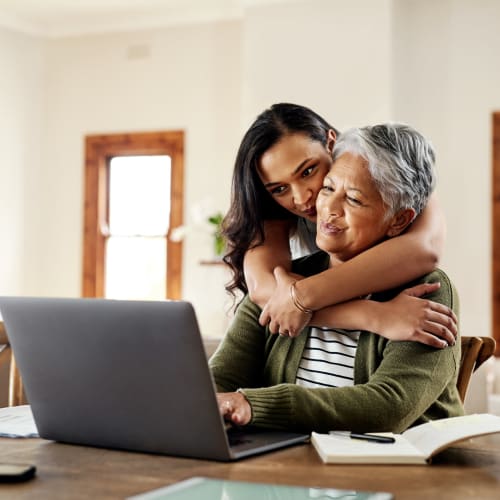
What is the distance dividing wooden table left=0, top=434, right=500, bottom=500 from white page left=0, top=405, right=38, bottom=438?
0.11m

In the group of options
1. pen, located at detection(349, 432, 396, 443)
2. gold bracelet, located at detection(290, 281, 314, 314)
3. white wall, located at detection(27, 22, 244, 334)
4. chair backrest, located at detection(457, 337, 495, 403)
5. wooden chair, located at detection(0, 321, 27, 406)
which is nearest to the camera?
pen, located at detection(349, 432, 396, 443)

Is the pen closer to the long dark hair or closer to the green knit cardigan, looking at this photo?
the green knit cardigan

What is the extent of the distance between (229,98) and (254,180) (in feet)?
15.7

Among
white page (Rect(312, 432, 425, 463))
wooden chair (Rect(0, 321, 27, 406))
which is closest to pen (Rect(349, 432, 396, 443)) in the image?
white page (Rect(312, 432, 425, 463))

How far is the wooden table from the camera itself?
1.13m

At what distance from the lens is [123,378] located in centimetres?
134

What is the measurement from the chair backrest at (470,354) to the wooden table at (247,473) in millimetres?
509

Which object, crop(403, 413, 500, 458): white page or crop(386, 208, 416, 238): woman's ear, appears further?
crop(386, 208, 416, 238): woman's ear

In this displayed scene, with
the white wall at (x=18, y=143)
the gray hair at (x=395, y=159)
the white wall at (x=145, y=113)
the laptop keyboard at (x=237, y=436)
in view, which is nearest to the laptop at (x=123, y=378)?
the laptop keyboard at (x=237, y=436)

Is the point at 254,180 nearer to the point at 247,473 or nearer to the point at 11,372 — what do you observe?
the point at 11,372

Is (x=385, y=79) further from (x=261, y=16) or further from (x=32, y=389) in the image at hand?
(x=32, y=389)

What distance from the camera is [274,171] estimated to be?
2098mm

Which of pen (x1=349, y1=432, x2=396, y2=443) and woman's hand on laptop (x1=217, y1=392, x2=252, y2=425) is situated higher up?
woman's hand on laptop (x1=217, y1=392, x2=252, y2=425)

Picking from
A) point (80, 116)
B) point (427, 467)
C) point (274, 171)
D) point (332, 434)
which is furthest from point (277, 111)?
point (80, 116)
